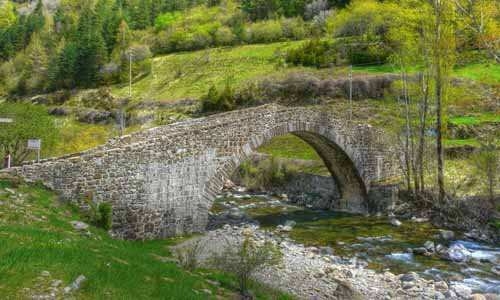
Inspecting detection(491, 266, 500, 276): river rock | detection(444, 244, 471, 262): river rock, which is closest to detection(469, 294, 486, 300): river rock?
detection(491, 266, 500, 276): river rock

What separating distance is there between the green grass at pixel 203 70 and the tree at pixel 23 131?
75.9 ft

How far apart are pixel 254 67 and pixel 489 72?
26.5 metres

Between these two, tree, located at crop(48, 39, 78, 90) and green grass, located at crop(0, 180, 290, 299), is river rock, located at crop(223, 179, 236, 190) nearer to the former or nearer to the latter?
green grass, located at crop(0, 180, 290, 299)

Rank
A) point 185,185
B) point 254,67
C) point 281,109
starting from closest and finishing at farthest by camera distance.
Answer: point 185,185, point 281,109, point 254,67

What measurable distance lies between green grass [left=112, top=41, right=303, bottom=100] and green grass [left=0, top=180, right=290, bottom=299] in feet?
124

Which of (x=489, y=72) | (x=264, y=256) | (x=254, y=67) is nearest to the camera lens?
(x=264, y=256)

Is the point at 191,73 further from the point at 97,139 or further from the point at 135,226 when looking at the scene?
the point at 135,226

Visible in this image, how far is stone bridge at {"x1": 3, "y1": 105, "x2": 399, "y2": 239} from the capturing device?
12.6 metres

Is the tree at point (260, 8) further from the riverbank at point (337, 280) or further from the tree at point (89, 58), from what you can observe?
the riverbank at point (337, 280)

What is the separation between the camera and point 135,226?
13.7 m

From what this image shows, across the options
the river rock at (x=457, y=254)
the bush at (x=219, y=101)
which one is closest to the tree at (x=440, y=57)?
the river rock at (x=457, y=254)

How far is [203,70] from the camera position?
191 ft

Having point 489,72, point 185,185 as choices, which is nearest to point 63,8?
point 489,72

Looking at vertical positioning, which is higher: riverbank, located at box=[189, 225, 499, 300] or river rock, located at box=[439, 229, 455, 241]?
riverbank, located at box=[189, 225, 499, 300]
